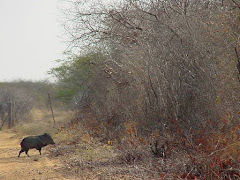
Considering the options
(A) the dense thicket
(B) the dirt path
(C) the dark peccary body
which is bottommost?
(B) the dirt path

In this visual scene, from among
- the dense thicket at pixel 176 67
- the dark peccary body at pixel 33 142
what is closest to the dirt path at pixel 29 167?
the dark peccary body at pixel 33 142

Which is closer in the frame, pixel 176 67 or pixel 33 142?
pixel 176 67

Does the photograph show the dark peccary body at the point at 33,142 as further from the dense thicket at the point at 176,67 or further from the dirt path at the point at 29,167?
the dense thicket at the point at 176,67

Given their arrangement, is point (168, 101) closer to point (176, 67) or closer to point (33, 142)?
point (176, 67)

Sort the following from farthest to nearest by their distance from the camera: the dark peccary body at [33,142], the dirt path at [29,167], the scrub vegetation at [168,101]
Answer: the dark peccary body at [33,142] → the dirt path at [29,167] → the scrub vegetation at [168,101]

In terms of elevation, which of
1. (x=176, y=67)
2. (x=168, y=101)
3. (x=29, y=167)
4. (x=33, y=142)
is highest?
(x=176, y=67)

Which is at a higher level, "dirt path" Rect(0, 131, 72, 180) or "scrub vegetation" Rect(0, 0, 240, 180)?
"scrub vegetation" Rect(0, 0, 240, 180)

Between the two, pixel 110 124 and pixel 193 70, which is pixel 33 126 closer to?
pixel 110 124

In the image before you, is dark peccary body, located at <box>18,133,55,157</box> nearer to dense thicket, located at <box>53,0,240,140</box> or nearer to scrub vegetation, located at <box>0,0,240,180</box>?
scrub vegetation, located at <box>0,0,240,180</box>

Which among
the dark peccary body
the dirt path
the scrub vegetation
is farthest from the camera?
the dark peccary body

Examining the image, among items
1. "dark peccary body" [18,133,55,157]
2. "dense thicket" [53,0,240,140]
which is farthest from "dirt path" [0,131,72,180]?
"dense thicket" [53,0,240,140]

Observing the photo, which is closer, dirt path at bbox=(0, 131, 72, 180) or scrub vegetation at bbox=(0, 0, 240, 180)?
scrub vegetation at bbox=(0, 0, 240, 180)

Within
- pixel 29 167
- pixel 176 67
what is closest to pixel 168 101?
pixel 176 67

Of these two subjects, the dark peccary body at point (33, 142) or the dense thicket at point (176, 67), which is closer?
the dense thicket at point (176, 67)
